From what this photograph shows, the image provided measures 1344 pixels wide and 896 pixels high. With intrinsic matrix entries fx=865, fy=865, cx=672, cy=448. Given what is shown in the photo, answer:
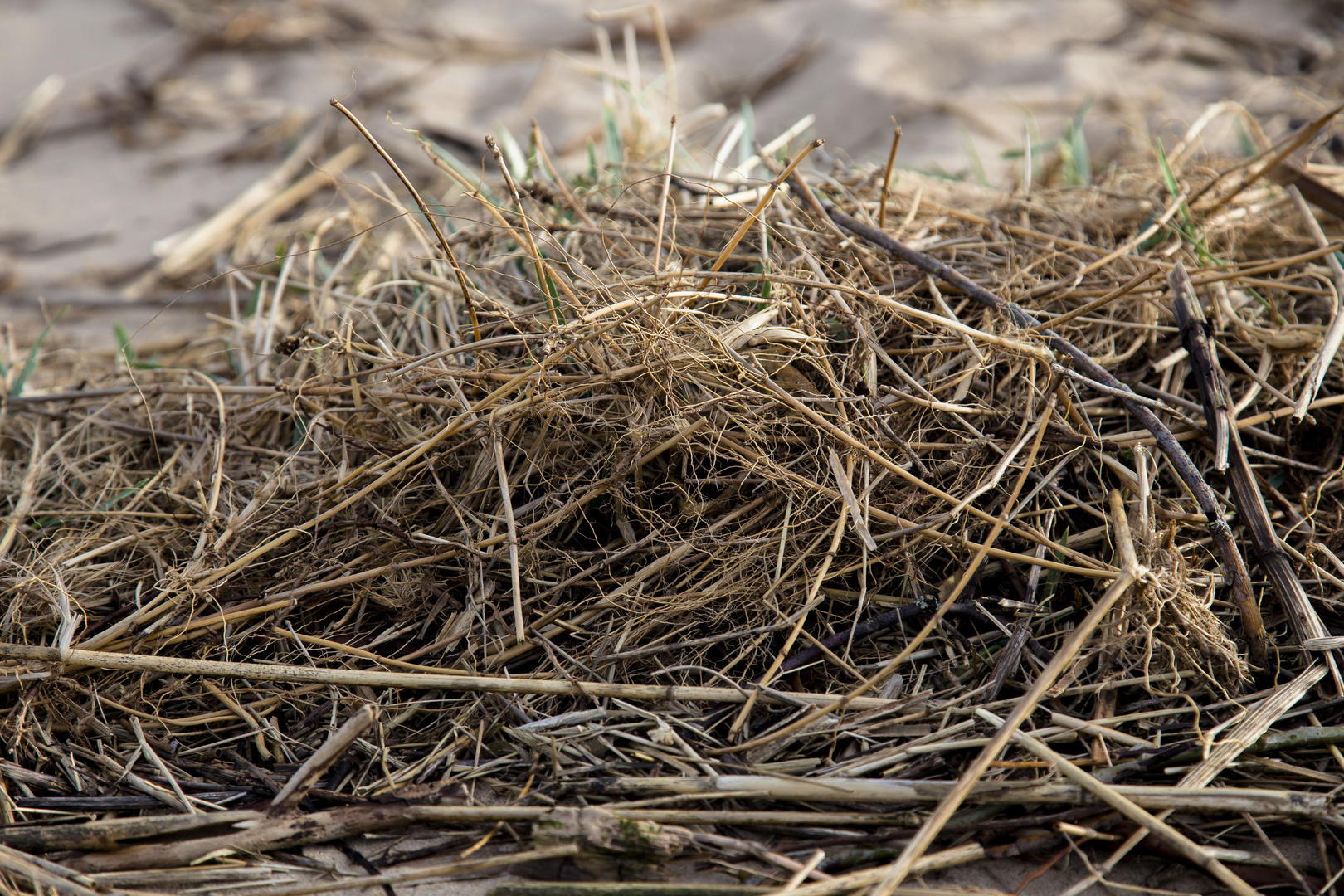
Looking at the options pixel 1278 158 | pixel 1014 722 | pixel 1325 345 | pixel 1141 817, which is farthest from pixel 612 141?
pixel 1141 817

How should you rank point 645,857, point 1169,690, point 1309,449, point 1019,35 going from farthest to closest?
1. point 1019,35
2. point 1309,449
3. point 1169,690
4. point 645,857

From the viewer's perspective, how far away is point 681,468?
1610 mm

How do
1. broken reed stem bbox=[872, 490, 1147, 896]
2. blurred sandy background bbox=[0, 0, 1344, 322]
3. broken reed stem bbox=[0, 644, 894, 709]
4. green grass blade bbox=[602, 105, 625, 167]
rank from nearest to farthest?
1. broken reed stem bbox=[872, 490, 1147, 896]
2. broken reed stem bbox=[0, 644, 894, 709]
3. green grass blade bbox=[602, 105, 625, 167]
4. blurred sandy background bbox=[0, 0, 1344, 322]

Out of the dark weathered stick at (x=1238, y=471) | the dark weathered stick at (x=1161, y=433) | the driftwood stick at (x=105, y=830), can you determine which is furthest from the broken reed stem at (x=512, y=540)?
the dark weathered stick at (x=1238, y=471)

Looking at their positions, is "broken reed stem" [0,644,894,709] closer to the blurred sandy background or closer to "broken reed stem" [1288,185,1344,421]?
"broken reed stem" [1288,185,1344,421]

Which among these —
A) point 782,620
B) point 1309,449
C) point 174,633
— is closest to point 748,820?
point 782,620

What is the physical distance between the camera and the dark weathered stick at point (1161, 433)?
1.43 meters

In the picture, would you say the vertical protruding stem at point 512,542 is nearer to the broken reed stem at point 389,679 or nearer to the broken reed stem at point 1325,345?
the broken reed stem at point 389,679

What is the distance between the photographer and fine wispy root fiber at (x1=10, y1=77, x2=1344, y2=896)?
1.27 meters

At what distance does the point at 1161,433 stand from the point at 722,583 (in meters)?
0.81

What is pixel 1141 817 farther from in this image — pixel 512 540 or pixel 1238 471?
pixel 512 540

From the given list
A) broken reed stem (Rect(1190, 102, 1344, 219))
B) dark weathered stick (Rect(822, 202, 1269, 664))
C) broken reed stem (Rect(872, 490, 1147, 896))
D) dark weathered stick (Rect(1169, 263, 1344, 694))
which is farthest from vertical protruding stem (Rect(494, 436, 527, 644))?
broken reed stem (Rect(1190, 102, 1344, 219))

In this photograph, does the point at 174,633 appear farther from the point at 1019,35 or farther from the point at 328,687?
the point at 1019,35

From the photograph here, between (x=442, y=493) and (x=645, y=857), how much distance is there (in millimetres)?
748
